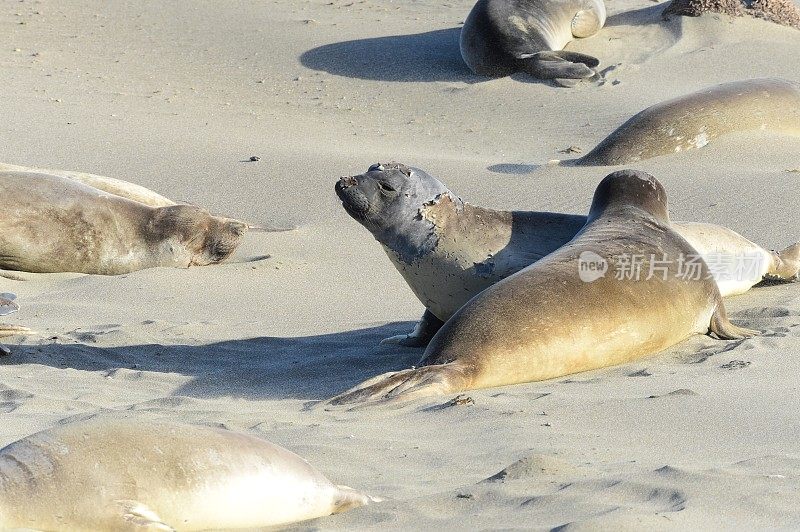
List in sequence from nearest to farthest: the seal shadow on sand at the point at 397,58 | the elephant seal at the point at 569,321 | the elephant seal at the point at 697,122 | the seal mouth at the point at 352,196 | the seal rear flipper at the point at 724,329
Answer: the elephant seal at the point at 569,321
the seal rear flipper at the point at 724,329
the seal mouth at the point at 352,196
the elephant seal at the point at 697,122
the seal shadow on sand at the point at 397,58

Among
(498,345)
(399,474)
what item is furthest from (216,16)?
(399,474)

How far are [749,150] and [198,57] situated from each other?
5878 millimetres

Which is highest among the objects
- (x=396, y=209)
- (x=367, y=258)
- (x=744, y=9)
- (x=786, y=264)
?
(x=744, y=9)

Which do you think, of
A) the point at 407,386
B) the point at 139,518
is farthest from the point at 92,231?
the point at 139,518

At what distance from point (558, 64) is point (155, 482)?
A: 9.16 metres

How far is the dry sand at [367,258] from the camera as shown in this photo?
3.22 meters

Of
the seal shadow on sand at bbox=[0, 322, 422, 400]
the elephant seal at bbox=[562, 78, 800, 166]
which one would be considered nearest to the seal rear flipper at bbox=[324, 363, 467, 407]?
the seal shadow on sand at bbox=[0, 322, 422, 400]

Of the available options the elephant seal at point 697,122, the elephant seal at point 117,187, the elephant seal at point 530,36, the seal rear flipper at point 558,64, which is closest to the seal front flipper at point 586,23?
the elephant seal at point 530,36

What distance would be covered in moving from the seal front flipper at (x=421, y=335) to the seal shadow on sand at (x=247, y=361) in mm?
46

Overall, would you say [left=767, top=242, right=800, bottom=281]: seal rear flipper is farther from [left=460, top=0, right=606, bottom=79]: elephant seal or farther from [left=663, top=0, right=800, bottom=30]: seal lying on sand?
[left=663, top=0, right=800, bottom=30]: seal lying on sand

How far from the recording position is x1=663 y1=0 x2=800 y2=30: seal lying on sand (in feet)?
40.8

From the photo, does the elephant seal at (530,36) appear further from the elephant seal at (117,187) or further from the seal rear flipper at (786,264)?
the seal rear flipper at (786,264)

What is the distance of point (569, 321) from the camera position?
14.8 ft

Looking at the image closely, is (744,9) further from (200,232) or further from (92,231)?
(92,231)
